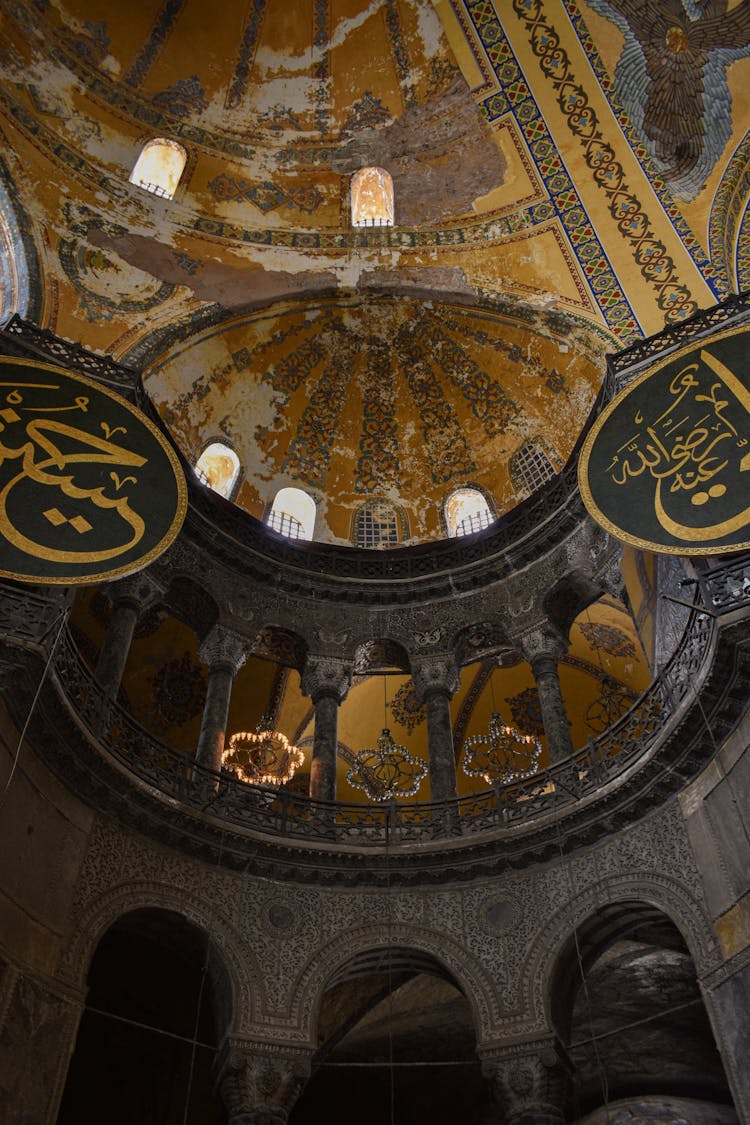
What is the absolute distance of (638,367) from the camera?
36.2 feet

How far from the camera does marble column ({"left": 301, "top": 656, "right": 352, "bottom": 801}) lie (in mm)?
10712

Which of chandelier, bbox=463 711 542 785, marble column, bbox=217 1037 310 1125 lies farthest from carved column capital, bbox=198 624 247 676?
marble column, bbox=217 1037 310 1125

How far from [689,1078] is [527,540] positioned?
684cm

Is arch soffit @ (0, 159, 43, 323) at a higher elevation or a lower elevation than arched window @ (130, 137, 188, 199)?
lower

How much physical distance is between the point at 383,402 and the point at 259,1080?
9236 millimetres

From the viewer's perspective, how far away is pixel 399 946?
29.8ft

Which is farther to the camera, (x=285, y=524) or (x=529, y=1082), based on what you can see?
(x=285, y=524)

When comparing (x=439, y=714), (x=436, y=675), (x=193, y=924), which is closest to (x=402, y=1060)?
(x=439, y=714)

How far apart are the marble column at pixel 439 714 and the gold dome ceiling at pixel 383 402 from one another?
2550 millimetres

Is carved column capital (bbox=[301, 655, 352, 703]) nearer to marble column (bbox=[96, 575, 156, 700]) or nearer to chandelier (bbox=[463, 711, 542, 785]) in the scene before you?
chandelier (bbox=[463, 711, 542, 785])

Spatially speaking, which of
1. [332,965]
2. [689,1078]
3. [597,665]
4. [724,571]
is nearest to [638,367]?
[724,571]

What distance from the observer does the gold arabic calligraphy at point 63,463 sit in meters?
8.54

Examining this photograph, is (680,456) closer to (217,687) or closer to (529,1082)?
(217,687)

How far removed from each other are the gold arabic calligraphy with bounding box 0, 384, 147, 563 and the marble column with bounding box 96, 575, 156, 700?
165cm
